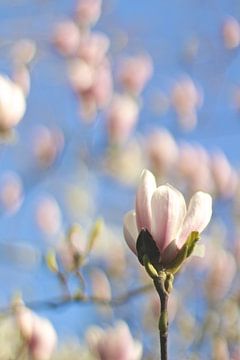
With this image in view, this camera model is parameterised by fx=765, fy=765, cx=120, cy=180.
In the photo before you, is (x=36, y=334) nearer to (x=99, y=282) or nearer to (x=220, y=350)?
(x=220, y=350)

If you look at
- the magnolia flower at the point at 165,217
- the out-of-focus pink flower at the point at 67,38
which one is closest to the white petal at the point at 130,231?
the magnolia flower at the point at 165,217

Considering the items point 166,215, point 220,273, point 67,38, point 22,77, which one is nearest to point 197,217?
point 166,215

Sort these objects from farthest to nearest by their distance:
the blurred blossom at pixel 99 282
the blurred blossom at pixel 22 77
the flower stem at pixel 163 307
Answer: the blurred blossom at pixel 99 282, the blurred blossom at pixel 22 77, the flower stem at pixel 163 307

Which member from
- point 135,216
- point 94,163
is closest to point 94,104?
point 94,163

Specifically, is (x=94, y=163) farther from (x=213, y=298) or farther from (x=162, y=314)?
(x=162, y=314)

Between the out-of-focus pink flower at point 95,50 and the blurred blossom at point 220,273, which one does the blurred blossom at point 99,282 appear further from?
the out-of-focus pink flower at point 95,50

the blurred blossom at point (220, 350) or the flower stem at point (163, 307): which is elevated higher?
the blurred blossom at point (220, 350)

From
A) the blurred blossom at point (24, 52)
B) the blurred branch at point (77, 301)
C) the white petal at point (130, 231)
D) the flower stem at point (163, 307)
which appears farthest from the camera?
the blurred blossom at point (24, 52)

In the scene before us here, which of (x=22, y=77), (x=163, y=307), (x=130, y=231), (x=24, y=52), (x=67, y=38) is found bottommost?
(x=163, y=307)
